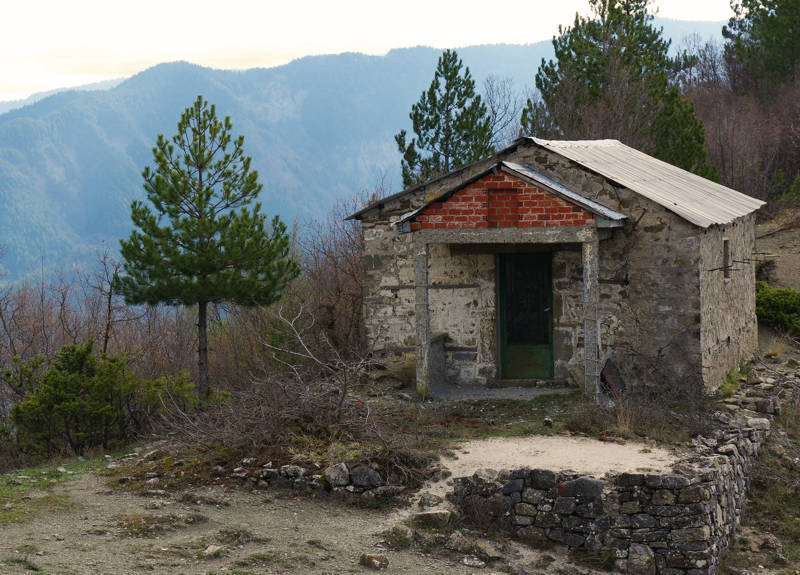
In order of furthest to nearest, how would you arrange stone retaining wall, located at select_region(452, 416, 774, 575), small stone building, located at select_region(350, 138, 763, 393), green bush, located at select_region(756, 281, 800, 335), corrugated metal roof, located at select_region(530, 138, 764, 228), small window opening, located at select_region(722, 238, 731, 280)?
green bush, located at select_region(756, 281, 800, 335) < small window opening, located at select_region(722, 238, 731, 280) < corrugated metal roof, located at select_region(530, 138, 764, 228) < small stone building, located at select_region(350, 138, 763, 393) < stone retaining wall, located at select_region(452, 416, 774, 575)

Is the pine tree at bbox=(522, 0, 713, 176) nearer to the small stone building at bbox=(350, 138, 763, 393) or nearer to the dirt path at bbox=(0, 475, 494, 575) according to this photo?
the small stone building at bbox=(350, 138, 763, 393)

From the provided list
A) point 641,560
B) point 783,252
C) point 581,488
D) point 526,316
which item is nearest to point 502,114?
point 783,252

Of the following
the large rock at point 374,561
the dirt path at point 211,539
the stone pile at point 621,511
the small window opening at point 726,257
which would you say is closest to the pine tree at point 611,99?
the small window opening at point 726,257

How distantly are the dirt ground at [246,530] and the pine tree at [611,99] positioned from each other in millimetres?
16005

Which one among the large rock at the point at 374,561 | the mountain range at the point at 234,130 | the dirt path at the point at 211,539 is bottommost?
the large rock at the point at 374,561

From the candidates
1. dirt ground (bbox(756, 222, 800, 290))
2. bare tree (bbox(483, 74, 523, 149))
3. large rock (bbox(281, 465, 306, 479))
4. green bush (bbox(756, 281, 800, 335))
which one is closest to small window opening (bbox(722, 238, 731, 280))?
green bush (bbox(756, 281, 800, 335))

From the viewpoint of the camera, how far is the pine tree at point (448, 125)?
2477 cm

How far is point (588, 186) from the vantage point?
1347 centimetres

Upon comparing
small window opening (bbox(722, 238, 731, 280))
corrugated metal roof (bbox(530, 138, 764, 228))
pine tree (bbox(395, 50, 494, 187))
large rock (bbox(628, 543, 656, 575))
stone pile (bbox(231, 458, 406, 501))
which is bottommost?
large rock (bbox(628, 543, 656, 575))

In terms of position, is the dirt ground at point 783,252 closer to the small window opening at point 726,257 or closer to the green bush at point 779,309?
the green bush at point 779,309

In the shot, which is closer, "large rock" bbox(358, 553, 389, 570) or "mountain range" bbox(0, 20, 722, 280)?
"large rock" bbox(358, 553, 389, 570)

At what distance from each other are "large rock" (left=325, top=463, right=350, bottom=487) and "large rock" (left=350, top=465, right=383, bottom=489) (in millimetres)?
76

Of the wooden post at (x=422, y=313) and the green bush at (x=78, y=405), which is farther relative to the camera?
the wooden post at (x=422, y=313)

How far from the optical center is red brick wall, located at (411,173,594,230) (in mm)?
12445
